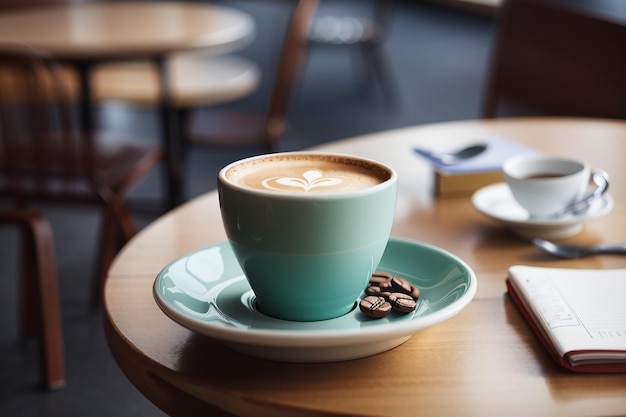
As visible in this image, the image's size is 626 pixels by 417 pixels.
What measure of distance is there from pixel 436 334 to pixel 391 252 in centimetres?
11

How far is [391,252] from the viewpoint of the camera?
725mm

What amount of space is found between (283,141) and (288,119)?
16.8 inches

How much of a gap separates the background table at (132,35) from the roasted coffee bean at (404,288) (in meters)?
1.55

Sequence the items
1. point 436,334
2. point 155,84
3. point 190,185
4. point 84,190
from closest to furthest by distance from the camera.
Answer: point 436,334 < point 84,190 < point 155,84 < point 190,185

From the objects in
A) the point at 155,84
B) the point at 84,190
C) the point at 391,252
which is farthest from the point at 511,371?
the point at 155,84

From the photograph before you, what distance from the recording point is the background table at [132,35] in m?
2.05

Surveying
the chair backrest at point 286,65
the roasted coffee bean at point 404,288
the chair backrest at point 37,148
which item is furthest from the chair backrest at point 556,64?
the roasted coffee bean at point 404,288

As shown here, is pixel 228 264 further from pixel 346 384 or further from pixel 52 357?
pixel 52 357

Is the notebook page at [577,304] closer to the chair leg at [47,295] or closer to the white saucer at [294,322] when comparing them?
the white saucer at [294,322]

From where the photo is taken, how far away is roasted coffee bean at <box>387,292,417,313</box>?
0.61 m

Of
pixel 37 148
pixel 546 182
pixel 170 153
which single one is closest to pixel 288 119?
pixel 170 153

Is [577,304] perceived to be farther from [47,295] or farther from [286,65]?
[286,65]

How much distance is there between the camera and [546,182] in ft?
2.81

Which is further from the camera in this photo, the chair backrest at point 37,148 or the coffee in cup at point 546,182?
the chair backrest at point 37,148
